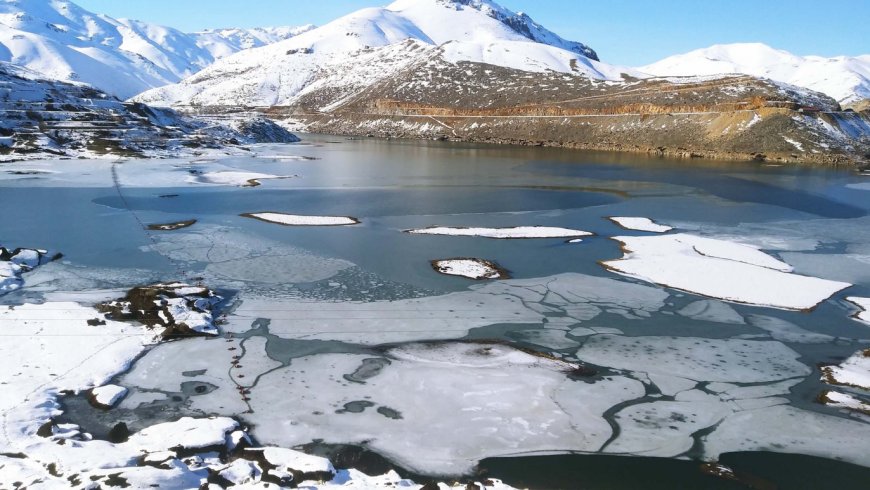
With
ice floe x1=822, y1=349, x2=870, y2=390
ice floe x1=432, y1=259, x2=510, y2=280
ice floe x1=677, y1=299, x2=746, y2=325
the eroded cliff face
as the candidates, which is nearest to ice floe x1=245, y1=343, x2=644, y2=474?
ice floe x1=822, y1=349, x2=870, y2=390

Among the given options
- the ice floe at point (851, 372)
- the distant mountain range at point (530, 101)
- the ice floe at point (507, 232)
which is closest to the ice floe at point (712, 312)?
the ice floe at point (851, 372)

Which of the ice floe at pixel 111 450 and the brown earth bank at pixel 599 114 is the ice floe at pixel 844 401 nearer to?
the ice floe at pixel 111 450

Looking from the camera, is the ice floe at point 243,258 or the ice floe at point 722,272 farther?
the ice floe at point 243,258


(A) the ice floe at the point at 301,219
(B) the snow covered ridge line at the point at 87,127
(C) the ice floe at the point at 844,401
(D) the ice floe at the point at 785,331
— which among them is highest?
(B) the snow covered ridge line at the point at 87,127

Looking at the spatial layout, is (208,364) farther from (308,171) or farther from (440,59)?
(440,59)

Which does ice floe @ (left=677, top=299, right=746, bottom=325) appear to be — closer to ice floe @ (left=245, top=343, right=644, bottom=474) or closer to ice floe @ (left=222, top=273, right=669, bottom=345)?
ice floe @ (left=222, top=273, right=669, bottom=345)

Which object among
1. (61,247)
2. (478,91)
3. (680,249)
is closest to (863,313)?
(680,249)

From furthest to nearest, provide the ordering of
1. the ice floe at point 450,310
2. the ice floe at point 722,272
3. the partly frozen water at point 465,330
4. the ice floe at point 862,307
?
the ice floe at point 722,272, the ice floe at point 862,307, the ice floe at point 450,310, the partly frozen water at point 465,330
